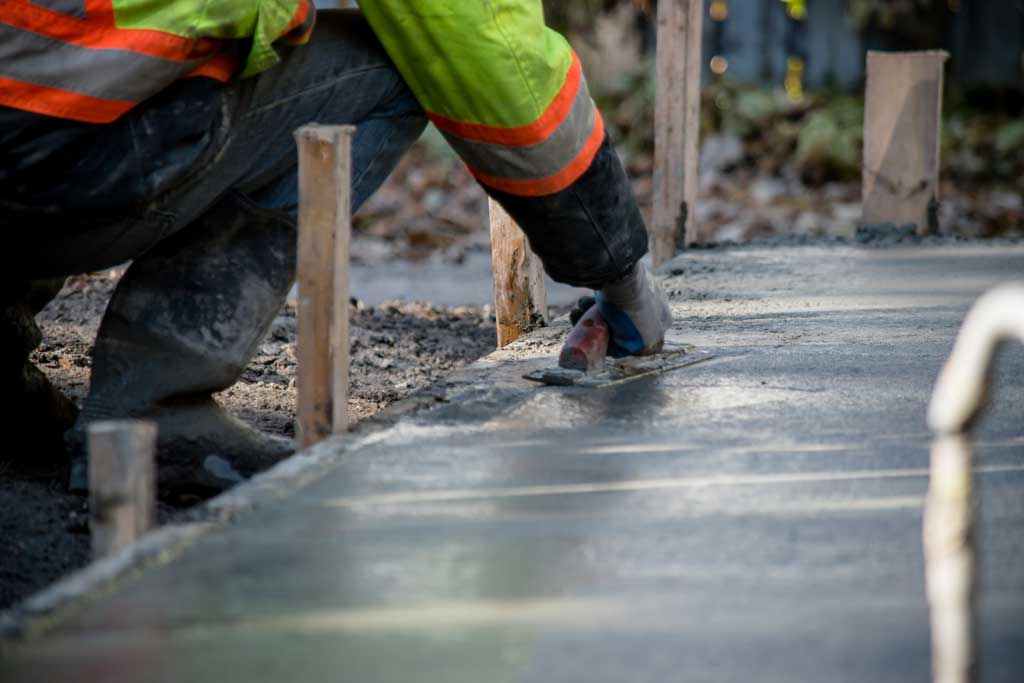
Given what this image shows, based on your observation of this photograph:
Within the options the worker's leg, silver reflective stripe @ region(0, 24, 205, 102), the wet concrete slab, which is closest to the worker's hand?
the worker's leg

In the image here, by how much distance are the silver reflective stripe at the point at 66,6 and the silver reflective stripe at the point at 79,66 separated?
57mm

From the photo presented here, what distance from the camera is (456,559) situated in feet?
6.47

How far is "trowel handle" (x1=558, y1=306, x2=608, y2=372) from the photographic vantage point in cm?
340

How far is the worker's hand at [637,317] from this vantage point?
3.46 metres

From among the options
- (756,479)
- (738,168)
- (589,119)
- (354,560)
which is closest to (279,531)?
(354,560)

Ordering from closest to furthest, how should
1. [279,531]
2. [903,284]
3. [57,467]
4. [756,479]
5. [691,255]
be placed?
[279,531] < [756,479] < [57,467] < [903,284] < [691,255]

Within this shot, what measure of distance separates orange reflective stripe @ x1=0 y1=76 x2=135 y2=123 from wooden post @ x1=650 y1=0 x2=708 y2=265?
12.1ft

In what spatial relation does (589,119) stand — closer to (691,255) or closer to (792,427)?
(792,427)

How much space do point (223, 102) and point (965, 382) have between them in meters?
1.99

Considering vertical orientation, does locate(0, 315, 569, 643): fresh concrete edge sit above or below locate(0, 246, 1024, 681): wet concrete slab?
above

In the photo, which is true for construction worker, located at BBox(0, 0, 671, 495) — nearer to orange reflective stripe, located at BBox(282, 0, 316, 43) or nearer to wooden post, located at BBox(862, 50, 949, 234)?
orange reflective stripe, located at BBox(282, 0, 316, 43)

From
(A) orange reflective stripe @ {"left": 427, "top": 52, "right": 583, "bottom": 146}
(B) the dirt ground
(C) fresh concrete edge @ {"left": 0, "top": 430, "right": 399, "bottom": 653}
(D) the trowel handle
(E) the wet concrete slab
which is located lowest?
(B) the dirt ground

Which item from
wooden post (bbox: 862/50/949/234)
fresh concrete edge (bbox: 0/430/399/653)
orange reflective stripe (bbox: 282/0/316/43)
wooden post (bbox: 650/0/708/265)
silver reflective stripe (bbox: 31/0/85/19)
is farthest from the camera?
wooden post (bbox: 862/50/949/234)

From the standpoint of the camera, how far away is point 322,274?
2701 millimetres
